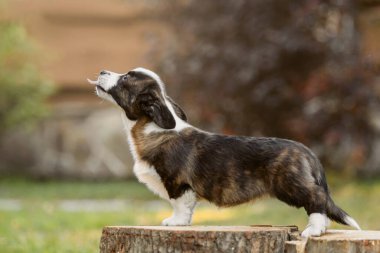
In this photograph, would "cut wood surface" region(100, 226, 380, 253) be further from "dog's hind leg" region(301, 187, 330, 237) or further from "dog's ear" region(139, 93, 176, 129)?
"dog's ear" region(139, 93, 176, 129)

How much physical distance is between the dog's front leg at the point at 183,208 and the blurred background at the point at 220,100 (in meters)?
7.30

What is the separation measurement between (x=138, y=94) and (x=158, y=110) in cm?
17

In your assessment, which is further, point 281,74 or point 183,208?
point 281,74

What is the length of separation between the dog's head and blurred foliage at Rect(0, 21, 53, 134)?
14237mm

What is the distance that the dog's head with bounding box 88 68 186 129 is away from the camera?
18.5 feet

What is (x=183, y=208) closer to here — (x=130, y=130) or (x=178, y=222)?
(x=178, y=222)

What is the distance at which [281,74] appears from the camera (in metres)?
18.1

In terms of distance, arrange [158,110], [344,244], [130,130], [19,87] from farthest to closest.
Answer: [19,87], [130,130], [158,110], [344,244]

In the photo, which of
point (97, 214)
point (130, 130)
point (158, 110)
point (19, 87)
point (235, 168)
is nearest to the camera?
point (235, 168)

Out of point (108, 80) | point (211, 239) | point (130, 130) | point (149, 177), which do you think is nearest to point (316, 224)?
point (211, 239)

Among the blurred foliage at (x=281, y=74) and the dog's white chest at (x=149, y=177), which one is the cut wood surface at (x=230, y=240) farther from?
the blurred foliage at (x=281, y=74)

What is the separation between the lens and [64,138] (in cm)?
2250

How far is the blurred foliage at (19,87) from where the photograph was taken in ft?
65.3

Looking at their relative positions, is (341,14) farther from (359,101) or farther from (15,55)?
(15,55)
